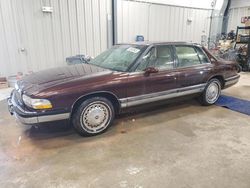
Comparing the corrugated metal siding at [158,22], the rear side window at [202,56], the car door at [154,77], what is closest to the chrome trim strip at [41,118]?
the car door at [154,77]

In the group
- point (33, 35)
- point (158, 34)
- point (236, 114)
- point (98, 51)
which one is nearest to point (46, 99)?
point (236, 114)

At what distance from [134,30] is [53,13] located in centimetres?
267

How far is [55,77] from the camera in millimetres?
2791

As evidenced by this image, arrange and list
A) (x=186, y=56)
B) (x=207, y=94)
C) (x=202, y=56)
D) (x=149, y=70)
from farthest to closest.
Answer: (x=207, y=94) → (x=202, y=56) → (x=186, y=56) → (x=149, y=70)

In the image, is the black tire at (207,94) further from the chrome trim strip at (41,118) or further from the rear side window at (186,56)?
the chrome trim strip at (41,118)

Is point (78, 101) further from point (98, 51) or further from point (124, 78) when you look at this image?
point (98, 51)

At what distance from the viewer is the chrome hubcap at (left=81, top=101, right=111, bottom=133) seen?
8.98 ft

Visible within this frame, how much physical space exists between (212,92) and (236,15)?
7058mm

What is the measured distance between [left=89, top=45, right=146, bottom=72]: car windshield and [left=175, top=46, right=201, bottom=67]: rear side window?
28.1 inches

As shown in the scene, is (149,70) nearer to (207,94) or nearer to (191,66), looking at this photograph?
(191,66)

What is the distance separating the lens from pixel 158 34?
301 inches

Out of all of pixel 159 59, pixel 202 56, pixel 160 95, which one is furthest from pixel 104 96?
pixel 202 56

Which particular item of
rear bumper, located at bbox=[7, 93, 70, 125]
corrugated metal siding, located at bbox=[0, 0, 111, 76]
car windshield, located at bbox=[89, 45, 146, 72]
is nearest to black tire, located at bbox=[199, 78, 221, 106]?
car windshield, located at bbox=[89, 45, 146, 72]

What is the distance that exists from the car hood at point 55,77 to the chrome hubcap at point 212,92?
84.4 inches
